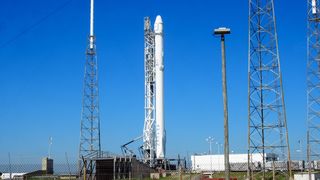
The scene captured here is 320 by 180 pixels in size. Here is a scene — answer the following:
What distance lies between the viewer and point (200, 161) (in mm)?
82438

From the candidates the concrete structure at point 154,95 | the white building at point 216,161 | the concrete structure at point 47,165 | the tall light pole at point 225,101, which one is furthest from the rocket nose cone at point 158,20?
the tall light pole at point 225,101

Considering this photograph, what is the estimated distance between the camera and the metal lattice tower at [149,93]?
73.7 metres

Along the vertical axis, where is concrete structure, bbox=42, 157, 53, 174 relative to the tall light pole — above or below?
below

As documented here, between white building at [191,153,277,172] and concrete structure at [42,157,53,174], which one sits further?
white building at [191,153,277,172]

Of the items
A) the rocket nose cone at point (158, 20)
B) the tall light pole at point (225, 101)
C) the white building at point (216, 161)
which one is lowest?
the white building at point (216, 161)

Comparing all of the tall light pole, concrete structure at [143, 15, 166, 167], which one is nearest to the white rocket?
concrete structure at [143, 15, 166, 167]

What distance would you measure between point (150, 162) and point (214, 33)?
5248cm

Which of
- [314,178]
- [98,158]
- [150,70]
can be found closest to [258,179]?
[314,178]

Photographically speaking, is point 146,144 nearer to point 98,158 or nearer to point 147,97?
point 147,97

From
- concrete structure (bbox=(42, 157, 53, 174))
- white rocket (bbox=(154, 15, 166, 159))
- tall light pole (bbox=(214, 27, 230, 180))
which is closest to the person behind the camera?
tall light pole (bbox=(214, 27, 230, 180))

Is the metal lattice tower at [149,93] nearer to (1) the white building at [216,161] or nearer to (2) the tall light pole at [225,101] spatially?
(1) the white building at [216,161]

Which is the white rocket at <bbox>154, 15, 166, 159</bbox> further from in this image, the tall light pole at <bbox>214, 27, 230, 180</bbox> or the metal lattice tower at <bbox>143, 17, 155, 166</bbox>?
the tall light pole at <bbox>214, 27, 230, 180</bbox>

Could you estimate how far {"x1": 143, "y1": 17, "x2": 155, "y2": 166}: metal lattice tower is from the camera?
73706 mm

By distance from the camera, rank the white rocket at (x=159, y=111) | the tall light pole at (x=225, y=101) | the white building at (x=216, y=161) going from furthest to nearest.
Result: the white building at (x=216, y=161) → the white rocket at (x=159, y=111) → the tall light pole at (x=225, y=101)
